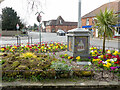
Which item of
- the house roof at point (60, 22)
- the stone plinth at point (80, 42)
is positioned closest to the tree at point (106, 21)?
the stone plinth at point (80, 42)

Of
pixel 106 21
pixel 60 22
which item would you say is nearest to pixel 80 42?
pixel 106 21

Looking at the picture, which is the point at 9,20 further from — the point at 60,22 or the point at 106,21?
the point at 106,21

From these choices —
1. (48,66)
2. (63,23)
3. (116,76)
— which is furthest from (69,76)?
(63,23)

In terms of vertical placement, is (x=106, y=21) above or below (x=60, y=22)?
below

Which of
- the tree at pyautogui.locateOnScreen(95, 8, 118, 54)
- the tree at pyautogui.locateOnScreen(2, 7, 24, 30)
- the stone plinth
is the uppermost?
the tree at pyautogui.locateOnScreen(2, 7, 24, 30)

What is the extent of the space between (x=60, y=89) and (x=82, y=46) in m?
2.91

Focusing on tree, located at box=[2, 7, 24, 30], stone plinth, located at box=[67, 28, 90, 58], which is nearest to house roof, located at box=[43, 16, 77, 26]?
tree, located at box=[2, 7, 24, 30]

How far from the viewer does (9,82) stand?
4.20m

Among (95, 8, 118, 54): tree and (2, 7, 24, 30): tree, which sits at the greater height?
(2, 7, 24, 30): tree

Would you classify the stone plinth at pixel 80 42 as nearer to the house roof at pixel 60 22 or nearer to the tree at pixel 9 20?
the tree at pixel 9 20

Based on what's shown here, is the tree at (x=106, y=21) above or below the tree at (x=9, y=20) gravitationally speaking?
below

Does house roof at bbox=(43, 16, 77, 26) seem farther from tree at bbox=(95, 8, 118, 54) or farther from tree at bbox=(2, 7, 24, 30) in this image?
tree at bbox=(95, 8, 118, 54)

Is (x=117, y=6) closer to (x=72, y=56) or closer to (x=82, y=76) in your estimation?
(x=72, y=56)

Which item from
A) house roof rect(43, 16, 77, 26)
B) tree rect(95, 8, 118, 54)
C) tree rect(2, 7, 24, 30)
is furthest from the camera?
house roof rect(43, 16, 77, 26)
